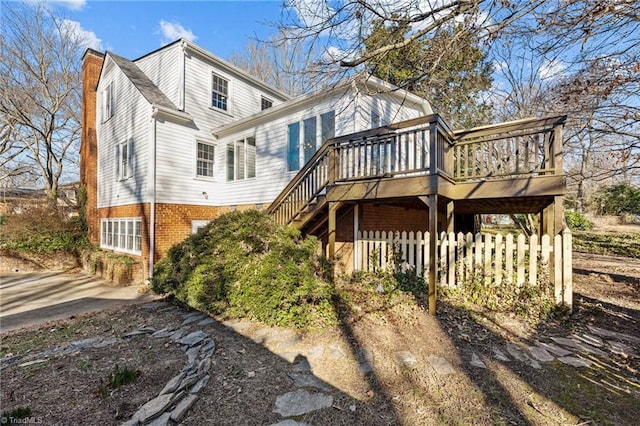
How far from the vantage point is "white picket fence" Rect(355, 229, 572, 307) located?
17.2ft

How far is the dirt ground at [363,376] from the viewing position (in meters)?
2.67

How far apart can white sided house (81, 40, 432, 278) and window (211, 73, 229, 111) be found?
0.14 feet

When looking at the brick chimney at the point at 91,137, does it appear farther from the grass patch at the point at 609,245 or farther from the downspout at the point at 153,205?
the grass patch at the point at 609,245

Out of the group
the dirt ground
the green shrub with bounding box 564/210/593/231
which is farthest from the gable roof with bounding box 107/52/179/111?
the green shrub with bounding box 564/210/593/231

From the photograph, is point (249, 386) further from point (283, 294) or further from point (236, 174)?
point (236, 174)

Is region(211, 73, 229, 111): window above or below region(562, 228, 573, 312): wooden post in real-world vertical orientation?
above

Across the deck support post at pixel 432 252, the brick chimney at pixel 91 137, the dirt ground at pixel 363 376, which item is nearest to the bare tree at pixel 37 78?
the brick chimney at pixel 91 137

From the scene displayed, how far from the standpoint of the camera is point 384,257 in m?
7.54

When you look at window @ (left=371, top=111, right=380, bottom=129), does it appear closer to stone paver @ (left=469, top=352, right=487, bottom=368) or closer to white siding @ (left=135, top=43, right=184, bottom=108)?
stone paver @ (left=469, top=352, right=487, bottom=368)

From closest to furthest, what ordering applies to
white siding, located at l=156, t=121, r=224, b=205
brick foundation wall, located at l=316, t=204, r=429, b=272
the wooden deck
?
the wooden deck, brick foundation wall, located at l=316, t=204, r=429, b=272, white siding, located at l=156, t=121, r=224, b=205

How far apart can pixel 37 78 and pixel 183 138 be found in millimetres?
10602

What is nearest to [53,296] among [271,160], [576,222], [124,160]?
[124,160]

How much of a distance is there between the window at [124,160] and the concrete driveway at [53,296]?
3.99 metres

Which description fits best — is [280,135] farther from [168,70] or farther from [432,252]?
[432,252]
